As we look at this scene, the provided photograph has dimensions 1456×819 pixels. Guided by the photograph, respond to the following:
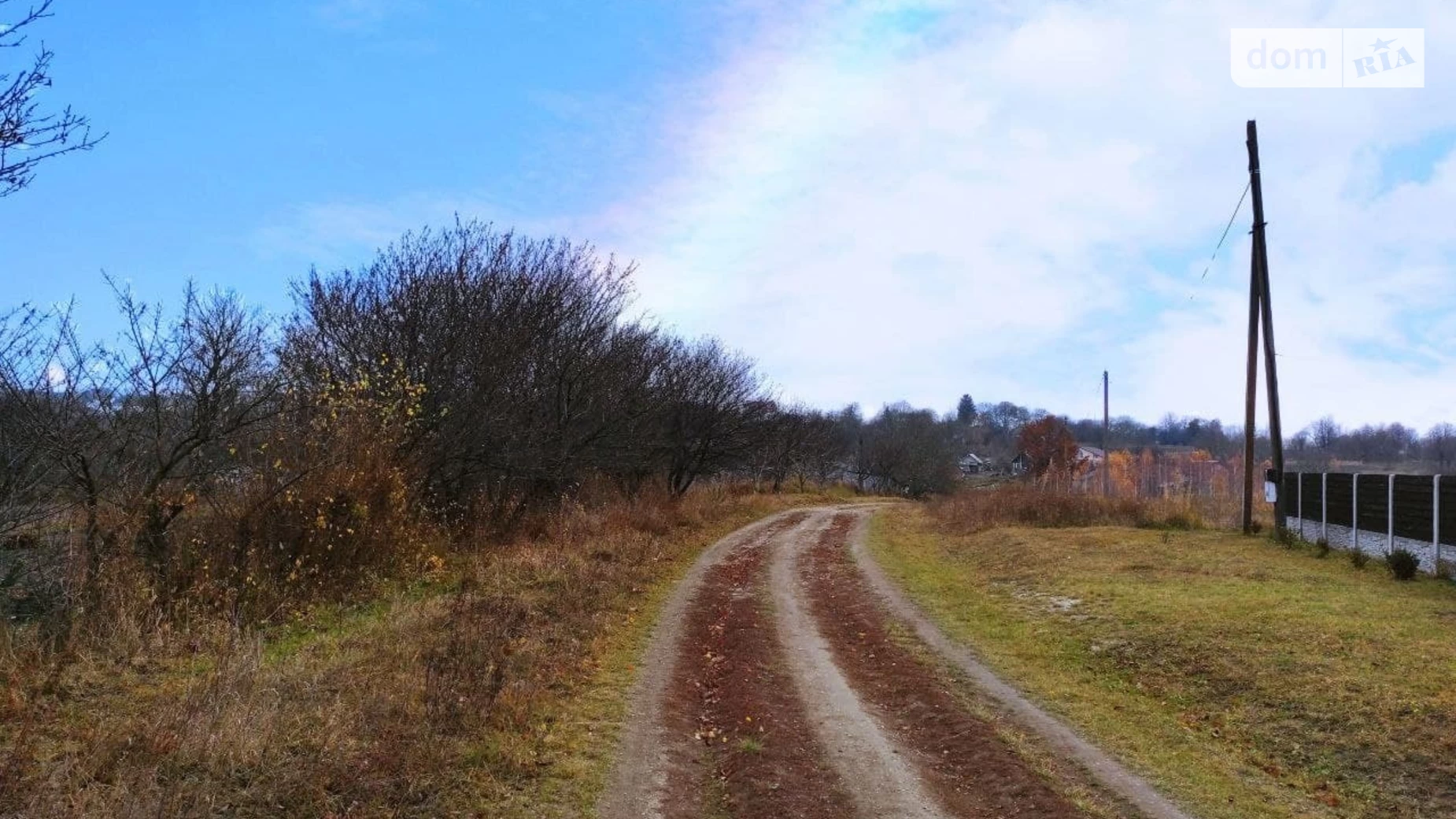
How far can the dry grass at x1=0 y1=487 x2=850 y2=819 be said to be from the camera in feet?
16.0

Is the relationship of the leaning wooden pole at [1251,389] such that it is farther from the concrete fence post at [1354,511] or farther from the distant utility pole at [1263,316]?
the concrete fence post at [1354,511]

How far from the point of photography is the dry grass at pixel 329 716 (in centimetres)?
487

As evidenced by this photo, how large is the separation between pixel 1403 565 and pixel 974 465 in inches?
4044

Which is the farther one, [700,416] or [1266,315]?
[700,416]

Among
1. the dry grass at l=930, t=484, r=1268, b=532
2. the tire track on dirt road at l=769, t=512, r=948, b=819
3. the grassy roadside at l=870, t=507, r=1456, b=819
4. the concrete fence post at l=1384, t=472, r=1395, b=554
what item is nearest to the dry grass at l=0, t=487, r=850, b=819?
the tire track on dirt road at l=769, t=512, r=948, b=819

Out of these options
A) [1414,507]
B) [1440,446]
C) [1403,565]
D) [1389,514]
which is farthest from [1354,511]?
[1440,446]

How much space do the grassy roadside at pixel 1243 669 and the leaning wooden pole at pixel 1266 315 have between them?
478 centimetres

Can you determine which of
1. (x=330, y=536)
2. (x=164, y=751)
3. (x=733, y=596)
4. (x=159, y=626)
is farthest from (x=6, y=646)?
(x=733, y=596)

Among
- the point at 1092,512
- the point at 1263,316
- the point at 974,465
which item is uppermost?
the point at 1263,316

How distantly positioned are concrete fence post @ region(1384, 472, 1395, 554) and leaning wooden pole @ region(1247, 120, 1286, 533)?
4708mm

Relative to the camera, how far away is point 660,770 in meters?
6.00

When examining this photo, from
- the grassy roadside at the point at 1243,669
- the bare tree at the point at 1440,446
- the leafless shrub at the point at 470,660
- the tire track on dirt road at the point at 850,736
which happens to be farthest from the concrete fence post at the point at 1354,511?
the bare tree at the point at 1440,446

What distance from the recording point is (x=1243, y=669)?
842 cm

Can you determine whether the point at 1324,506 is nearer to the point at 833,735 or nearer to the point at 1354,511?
the point at 1354,511
